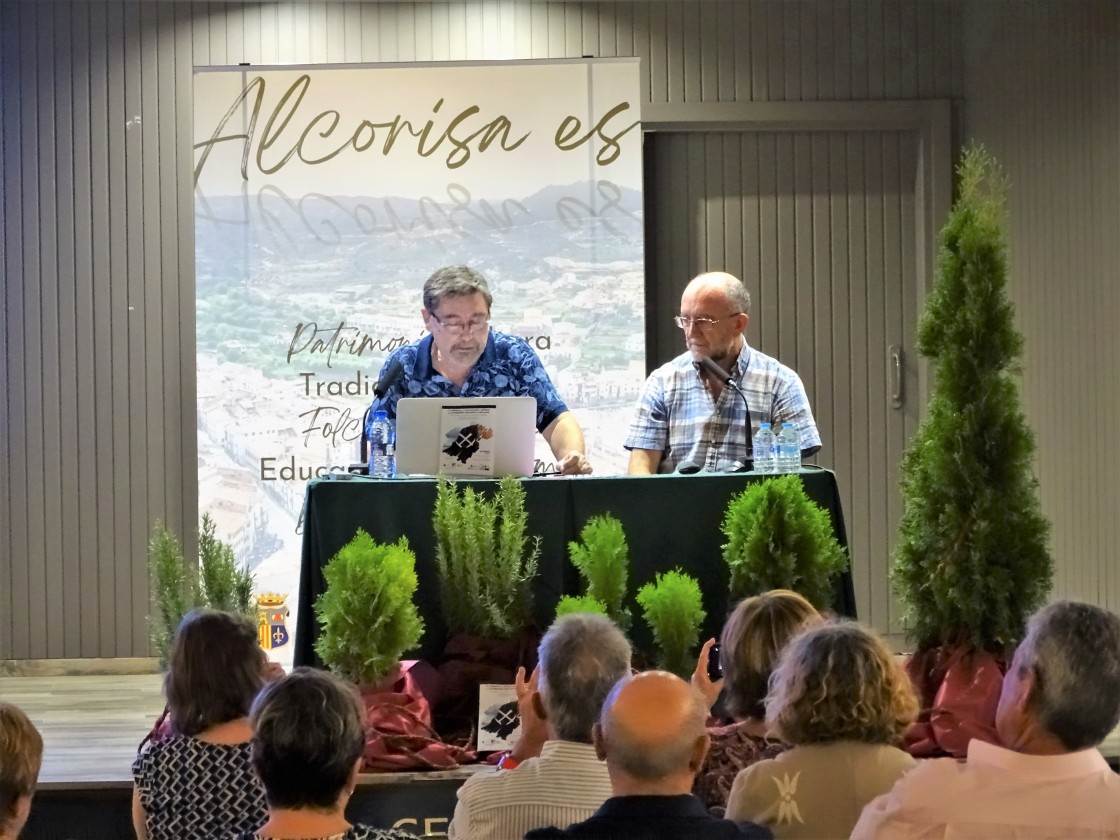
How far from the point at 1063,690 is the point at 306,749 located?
1.04 metres

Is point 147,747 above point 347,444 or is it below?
below

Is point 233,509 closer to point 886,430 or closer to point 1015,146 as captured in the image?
point 886,430

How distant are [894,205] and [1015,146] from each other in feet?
1.82

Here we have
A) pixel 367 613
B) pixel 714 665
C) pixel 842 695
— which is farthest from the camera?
pixel 714 665

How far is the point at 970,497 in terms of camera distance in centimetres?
347

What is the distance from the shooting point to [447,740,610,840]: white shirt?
2.09 m

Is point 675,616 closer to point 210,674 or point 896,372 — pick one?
point 210,674

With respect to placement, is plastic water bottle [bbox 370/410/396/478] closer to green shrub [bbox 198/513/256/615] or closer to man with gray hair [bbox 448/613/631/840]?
green shrub [bbox 198/513/256/615]

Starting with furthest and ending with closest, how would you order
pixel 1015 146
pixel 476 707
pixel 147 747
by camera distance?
1. pixel 1015 146
2. pixel 476 707
3. pixel 147 747

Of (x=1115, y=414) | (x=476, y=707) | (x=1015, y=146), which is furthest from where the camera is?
(x=1015, y=146)

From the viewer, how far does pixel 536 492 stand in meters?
3.69

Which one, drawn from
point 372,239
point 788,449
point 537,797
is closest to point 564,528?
point 788,449

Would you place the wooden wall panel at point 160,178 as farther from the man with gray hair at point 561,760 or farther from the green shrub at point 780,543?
the man with gray hair at point 561,760

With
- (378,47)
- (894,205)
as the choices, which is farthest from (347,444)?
(894,205)
